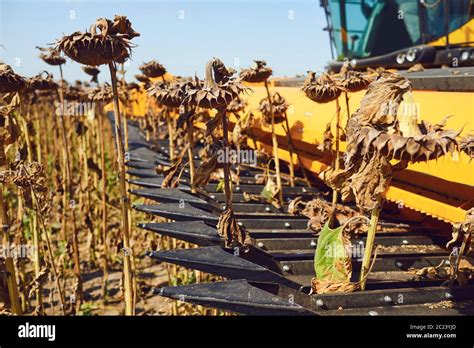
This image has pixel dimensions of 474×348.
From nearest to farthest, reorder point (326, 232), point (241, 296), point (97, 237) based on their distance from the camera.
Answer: point (241, 296) < point (326, 232) < point (97, 237)

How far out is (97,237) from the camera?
5.13 m

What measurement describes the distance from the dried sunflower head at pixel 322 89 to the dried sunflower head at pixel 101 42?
2.49 feet

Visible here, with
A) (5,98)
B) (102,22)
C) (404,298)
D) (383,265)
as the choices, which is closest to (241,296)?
(404,298)

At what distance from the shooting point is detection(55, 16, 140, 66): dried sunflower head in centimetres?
168

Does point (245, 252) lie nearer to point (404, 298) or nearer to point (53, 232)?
point (404, 298)

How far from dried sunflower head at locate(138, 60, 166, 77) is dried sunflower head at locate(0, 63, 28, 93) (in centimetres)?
138

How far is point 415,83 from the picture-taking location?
272 cm

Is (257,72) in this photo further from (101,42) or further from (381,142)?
(381,142)

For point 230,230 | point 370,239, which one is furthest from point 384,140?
point 230,230

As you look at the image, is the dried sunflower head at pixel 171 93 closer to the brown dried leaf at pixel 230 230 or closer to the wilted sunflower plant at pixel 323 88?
the wilted sunflower plant at pixel 323 88

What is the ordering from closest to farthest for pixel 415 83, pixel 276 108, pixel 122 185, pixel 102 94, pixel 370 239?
pixel 370 239 < pixel 122 185 < pixel 415 83 < pixel 276 108 < pixel 102 94

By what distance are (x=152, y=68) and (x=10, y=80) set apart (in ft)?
4.80
